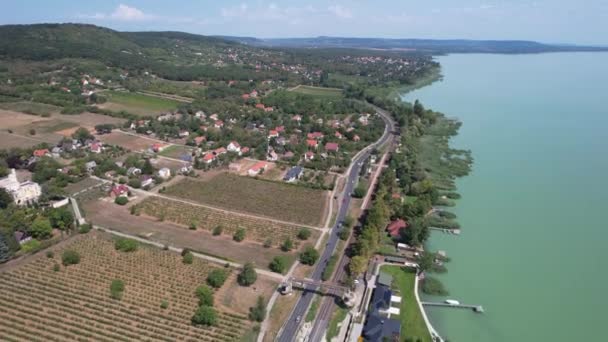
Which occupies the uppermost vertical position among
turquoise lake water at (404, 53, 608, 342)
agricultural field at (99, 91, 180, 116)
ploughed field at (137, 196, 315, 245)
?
agricultural field at (99, 91, 180, 116)

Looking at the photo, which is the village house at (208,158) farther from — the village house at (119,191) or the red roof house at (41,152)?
the red roof house at (41,152)

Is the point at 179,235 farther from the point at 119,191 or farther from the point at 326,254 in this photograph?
the point at 326,254

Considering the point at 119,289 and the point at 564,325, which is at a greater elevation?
the point at 119,289

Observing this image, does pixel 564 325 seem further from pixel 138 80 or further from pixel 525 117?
pixel 138 80

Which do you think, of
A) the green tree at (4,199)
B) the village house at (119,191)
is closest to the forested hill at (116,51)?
the village house at (119,191)

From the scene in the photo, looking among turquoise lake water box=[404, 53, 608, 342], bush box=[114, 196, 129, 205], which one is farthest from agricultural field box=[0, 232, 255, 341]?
turquoise lake water box=[404, 53, 608, 342]

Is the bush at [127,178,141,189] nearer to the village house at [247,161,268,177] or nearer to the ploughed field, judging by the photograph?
the ploughed field

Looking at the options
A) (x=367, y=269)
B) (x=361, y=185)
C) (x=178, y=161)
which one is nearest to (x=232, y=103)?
(x=178, y=161)
